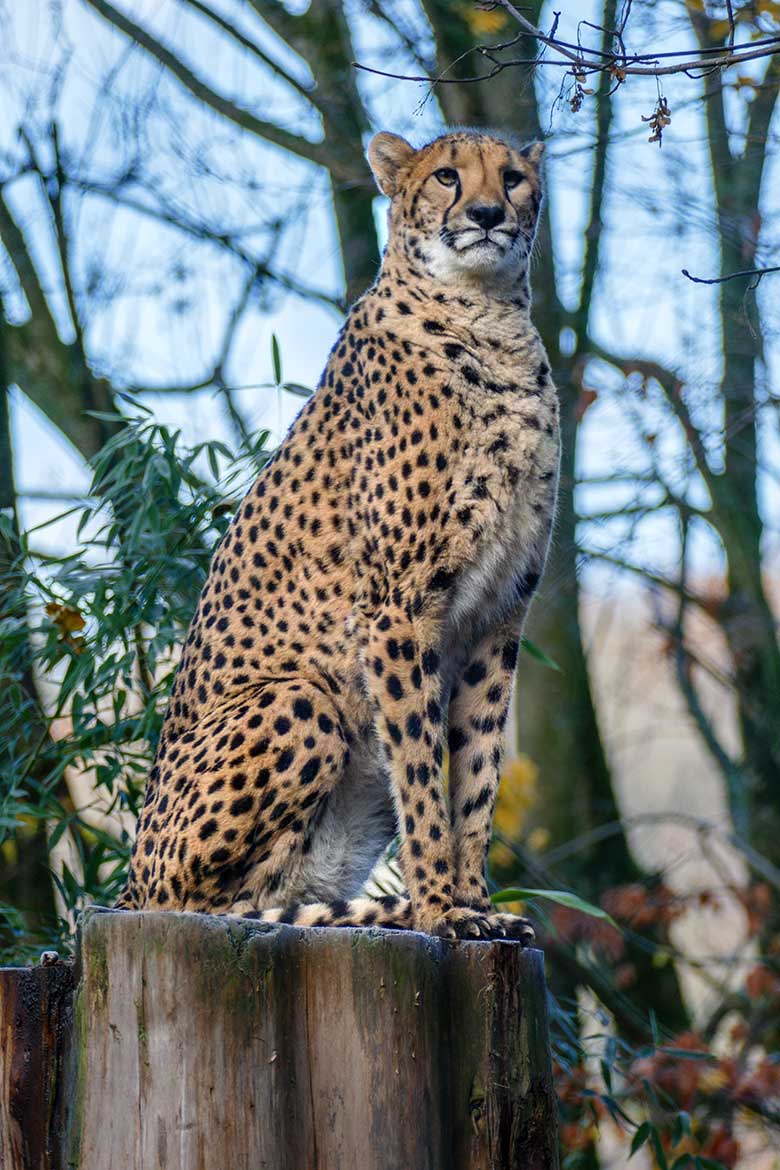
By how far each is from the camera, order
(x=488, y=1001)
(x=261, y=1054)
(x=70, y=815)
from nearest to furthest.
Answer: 1. (x=261, y=1054)
2. (x=488, y=1001)
3. (x=70, y=815)

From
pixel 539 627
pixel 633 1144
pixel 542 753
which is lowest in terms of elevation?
pixel 633 1144

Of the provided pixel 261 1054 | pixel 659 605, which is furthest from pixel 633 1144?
pixel 659 605

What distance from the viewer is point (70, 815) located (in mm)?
5734

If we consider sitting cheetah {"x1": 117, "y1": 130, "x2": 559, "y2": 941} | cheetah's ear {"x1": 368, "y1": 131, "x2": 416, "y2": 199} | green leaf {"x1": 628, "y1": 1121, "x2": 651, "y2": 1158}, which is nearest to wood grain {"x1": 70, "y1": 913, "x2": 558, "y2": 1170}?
sitting cheetah {"x1": 117, "y1": 130, "x2": 559, "y2": 941}

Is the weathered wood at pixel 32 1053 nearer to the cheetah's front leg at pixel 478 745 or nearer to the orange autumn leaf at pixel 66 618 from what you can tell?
the cheetah's front leg at pixel 478 745

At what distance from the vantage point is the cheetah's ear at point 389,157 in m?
5.02

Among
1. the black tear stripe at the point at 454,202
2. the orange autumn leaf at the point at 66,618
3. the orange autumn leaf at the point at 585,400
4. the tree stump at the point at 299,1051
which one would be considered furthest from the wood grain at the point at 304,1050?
the orange autumn leaf at the point at 585,400

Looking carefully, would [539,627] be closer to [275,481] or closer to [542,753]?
[542,753]

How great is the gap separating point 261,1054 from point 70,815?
Result: 8.51 ft

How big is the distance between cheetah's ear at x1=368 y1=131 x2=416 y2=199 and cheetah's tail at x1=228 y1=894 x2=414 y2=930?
7.42 feet

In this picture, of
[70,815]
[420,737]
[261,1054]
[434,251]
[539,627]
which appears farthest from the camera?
[539,627]

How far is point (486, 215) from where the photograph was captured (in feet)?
15.3

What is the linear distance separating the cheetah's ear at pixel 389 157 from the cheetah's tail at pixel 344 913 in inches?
89.0

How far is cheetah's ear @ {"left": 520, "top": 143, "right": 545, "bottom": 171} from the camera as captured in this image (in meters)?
4.98
